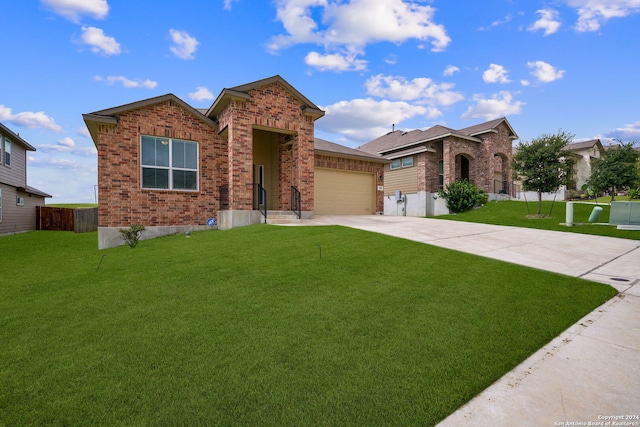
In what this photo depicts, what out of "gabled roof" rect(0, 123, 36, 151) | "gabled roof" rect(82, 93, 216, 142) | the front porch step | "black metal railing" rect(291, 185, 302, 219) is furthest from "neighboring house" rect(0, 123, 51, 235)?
"black metal railing" rect(291, 185, 302, 219)

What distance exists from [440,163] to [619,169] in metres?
10.4

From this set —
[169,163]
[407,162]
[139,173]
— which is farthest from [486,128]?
[139,173]

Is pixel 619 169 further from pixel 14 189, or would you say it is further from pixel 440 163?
pixel 14 189

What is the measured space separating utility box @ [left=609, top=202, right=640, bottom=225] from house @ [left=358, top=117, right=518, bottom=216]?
9.58 meters

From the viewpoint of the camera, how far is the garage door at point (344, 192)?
1597cm

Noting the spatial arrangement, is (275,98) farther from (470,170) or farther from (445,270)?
(470,170)

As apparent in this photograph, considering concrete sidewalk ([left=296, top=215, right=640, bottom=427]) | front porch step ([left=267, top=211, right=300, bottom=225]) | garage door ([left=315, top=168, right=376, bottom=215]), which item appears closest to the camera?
concrete sidewalk ([left=296, top=215, right=640, bottom=427])

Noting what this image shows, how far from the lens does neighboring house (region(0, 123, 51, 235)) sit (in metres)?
17.5

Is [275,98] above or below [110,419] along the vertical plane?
above

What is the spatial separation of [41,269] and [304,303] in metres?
6.22

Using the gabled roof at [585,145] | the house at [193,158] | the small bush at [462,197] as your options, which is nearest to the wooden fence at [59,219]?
the house at [193,158]

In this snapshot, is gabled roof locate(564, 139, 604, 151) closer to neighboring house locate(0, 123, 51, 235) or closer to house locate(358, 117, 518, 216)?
house locate(358, 117, 518, 216)

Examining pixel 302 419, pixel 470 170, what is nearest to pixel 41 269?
pixel 302 419

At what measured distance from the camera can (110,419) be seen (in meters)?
2.15
